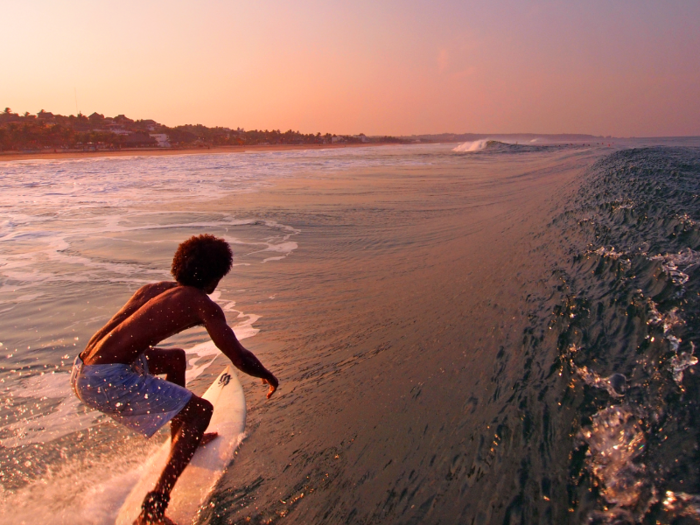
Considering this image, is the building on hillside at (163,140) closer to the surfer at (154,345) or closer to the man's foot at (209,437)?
the man's foot at (209,437)

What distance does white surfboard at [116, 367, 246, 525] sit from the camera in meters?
2.45

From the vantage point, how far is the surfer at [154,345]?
2.41 m

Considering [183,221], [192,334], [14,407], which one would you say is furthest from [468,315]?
[183,221]

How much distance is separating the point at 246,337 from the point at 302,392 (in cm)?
142

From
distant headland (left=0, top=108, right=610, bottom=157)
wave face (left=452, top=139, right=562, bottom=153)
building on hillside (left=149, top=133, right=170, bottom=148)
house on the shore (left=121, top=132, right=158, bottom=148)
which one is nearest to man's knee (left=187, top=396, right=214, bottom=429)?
wave face (left=452, top=139, right=562, bottom=153)

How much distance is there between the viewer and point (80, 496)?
8.54ft

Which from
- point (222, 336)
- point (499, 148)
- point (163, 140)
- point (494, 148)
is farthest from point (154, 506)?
point (163, 140)

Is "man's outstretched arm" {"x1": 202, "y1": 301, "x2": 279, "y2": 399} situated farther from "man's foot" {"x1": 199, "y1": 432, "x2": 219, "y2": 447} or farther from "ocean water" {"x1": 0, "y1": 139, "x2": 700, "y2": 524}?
"man's foot" {"x1": 199, "y1": 432, "x2": 219, "y2": 447}

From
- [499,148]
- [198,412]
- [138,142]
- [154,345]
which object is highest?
[138,142]

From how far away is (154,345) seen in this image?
2396 mm

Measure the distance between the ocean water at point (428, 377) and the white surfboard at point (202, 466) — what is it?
9 centimetres

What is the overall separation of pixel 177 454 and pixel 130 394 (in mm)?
415

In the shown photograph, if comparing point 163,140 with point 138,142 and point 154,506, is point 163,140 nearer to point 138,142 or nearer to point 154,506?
point 138,142

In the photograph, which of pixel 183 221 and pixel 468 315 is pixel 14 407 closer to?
pixel 468 315
